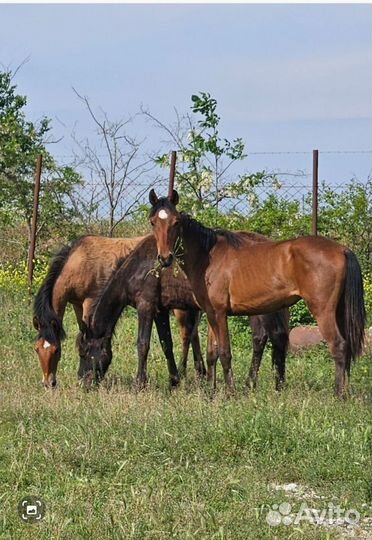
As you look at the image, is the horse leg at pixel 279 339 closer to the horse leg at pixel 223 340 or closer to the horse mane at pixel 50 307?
the horse leg at pixel 223 340

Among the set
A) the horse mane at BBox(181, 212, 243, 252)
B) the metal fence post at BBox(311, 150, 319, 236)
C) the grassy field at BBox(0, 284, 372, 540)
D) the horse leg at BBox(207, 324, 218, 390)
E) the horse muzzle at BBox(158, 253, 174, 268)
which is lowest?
the grassy field at BBox(0, 284, 372, 540)

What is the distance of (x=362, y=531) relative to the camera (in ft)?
18.0

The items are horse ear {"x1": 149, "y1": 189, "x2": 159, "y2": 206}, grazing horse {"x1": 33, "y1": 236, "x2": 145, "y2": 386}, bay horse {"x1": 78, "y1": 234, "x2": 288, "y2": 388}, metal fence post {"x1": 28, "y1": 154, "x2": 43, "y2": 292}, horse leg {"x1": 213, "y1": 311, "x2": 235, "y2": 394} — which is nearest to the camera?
horse ear {"x1": 149, "y1": 189, "x2": 159, "y2": 206}

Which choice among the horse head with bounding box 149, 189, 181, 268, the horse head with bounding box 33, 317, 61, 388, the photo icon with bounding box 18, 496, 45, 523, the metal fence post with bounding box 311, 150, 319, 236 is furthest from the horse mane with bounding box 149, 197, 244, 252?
the photo icon with bounding box 18, 496, 45, 523

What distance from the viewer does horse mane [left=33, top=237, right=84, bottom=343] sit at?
1047cm

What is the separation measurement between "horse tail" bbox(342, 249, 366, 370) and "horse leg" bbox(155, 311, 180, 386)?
2080 millimetres

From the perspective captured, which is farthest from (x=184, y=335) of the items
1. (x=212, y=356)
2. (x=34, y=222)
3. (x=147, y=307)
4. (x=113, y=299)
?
(x=34, y=222)

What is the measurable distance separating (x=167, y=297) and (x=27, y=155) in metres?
8.22

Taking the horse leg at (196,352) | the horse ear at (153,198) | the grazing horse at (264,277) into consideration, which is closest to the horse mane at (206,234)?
the grazing horse at (264,277)

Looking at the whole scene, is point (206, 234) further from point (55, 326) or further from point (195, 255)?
point (55, 326)

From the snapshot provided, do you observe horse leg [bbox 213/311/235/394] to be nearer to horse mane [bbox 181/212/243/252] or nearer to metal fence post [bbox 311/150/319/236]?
horse mane [bbox 181/212/243/252]

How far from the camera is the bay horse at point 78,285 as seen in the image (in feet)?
→ 34.8

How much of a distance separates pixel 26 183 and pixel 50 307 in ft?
24.0

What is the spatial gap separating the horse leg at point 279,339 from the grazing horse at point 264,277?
2.17 ft
